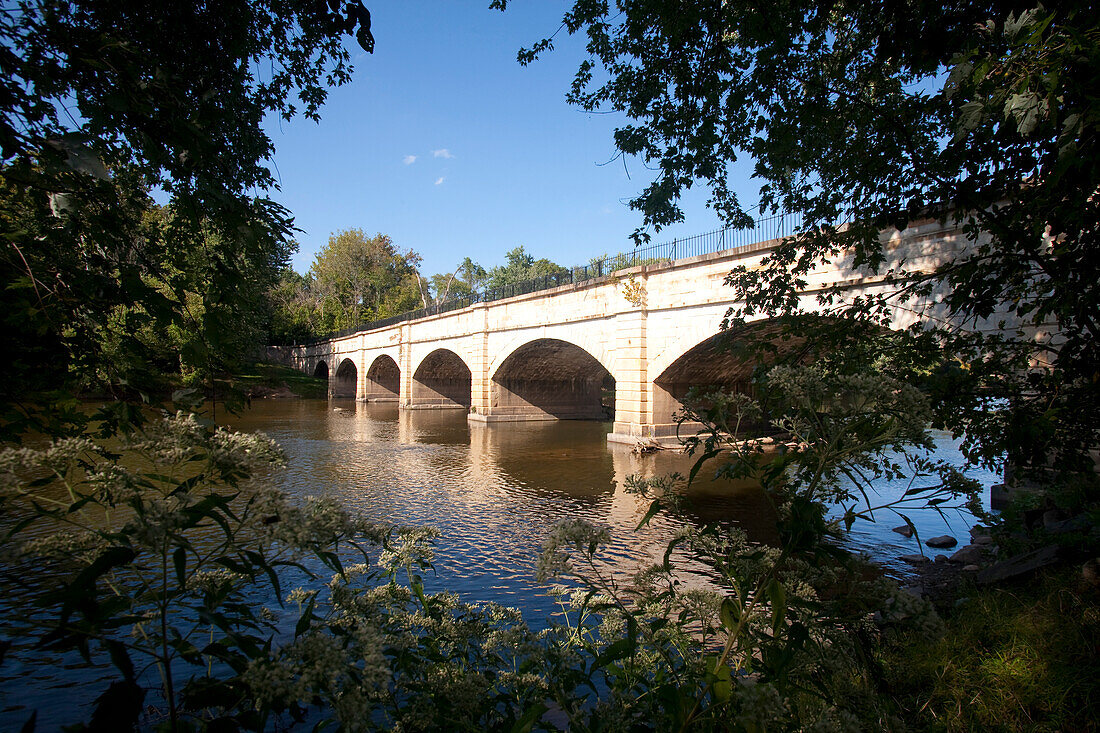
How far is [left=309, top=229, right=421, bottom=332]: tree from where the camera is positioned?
62.2m

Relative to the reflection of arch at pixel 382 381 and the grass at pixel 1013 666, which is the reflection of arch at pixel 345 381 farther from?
the grass at pixel 1013 666

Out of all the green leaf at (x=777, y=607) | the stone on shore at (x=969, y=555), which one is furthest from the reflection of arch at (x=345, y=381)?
the green leaf at (x=777, y=607)

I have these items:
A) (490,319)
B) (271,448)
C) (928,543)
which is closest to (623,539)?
(928,543)

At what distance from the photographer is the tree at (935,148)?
8.00 ft

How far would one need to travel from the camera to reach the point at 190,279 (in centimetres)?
229

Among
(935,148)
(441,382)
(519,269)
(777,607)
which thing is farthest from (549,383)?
(519,269)

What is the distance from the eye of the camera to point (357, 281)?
64.1 m

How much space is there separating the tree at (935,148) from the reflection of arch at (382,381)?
3796 centimetres

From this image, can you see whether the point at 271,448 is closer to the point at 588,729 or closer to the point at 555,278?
the point at 588,729

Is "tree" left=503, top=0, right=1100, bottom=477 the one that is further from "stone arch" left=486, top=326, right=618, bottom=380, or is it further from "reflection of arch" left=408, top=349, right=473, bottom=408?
"reflection of arch" left=408, top=349, right=473, bottom=408

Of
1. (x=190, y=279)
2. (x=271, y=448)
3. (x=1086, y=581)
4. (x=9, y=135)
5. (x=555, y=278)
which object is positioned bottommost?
(x=1086, y=581)

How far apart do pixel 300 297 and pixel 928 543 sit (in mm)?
68297

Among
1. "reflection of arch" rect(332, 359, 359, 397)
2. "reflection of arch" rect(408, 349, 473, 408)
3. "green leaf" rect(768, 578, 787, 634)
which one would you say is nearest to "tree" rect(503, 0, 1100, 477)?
"green leaf" rect(768, 578, 787, 634)

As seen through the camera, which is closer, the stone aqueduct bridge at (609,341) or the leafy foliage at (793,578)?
the leafy foliage at (793,578)
